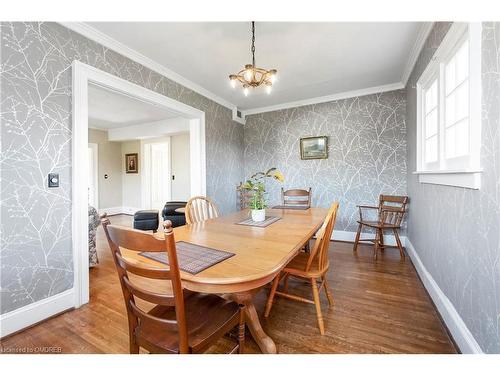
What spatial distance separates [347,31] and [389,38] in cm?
49

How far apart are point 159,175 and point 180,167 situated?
807mm

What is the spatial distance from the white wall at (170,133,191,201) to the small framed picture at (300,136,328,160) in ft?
10.2

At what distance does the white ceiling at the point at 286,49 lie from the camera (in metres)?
2.08

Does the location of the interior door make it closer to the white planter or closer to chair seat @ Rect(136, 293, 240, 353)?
the white planter

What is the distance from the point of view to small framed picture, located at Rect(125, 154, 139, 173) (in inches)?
264

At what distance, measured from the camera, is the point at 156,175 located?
21.2 feet

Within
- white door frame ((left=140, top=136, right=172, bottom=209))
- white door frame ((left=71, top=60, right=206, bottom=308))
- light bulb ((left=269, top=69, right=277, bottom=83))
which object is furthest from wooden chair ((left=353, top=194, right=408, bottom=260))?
white door frame ((left=140, top=136, right=172, bottom=209))

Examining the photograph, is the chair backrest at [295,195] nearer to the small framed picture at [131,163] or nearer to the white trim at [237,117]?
the white trim at [237,117]

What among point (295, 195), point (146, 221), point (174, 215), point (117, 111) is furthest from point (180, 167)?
point (295, 195)

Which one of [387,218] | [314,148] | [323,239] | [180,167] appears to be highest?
[314,148]

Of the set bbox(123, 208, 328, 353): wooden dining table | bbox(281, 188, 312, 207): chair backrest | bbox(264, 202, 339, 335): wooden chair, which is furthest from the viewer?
bbox(281, 188, 312, 207): chair backrest

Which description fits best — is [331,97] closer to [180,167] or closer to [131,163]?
[180,167]
